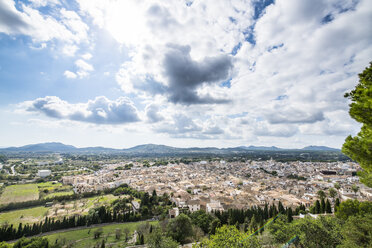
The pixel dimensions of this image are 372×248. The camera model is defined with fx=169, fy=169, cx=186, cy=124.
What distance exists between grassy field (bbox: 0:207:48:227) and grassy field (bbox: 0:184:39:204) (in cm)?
838

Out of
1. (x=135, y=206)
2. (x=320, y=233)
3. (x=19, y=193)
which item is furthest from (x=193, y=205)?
(x=19, y=193)

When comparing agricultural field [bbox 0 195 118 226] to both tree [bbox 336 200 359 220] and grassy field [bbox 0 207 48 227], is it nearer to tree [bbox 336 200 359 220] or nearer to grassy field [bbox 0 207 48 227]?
grassy field [bbox 0 207 48 227]

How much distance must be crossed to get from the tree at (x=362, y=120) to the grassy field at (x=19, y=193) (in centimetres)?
6985

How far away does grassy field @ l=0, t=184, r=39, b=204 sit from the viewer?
4847 cm

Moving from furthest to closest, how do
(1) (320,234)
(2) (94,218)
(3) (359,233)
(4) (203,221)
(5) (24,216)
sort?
(5) (24,216) → (2) (94,218) → (4) (203,221) → (1) (320,234) → (3) (359,233)

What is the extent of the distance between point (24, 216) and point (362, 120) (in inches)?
2291

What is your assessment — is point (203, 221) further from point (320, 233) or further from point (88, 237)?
point (88, 237)

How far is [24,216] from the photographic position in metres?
38.6

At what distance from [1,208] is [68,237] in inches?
1164

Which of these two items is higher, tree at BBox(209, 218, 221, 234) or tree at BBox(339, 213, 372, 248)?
tree at BBox(339, 213, 372, 248)

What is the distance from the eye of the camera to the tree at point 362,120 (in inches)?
236

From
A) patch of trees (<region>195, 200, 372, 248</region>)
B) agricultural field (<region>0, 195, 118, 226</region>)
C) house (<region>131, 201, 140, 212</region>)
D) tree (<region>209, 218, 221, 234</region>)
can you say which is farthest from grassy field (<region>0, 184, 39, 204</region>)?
patch of trees (<region>195, 200, 372, 248</region>)

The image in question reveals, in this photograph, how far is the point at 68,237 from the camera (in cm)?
2866

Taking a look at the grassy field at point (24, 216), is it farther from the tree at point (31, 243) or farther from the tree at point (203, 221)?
the tree at point (203, 221)
